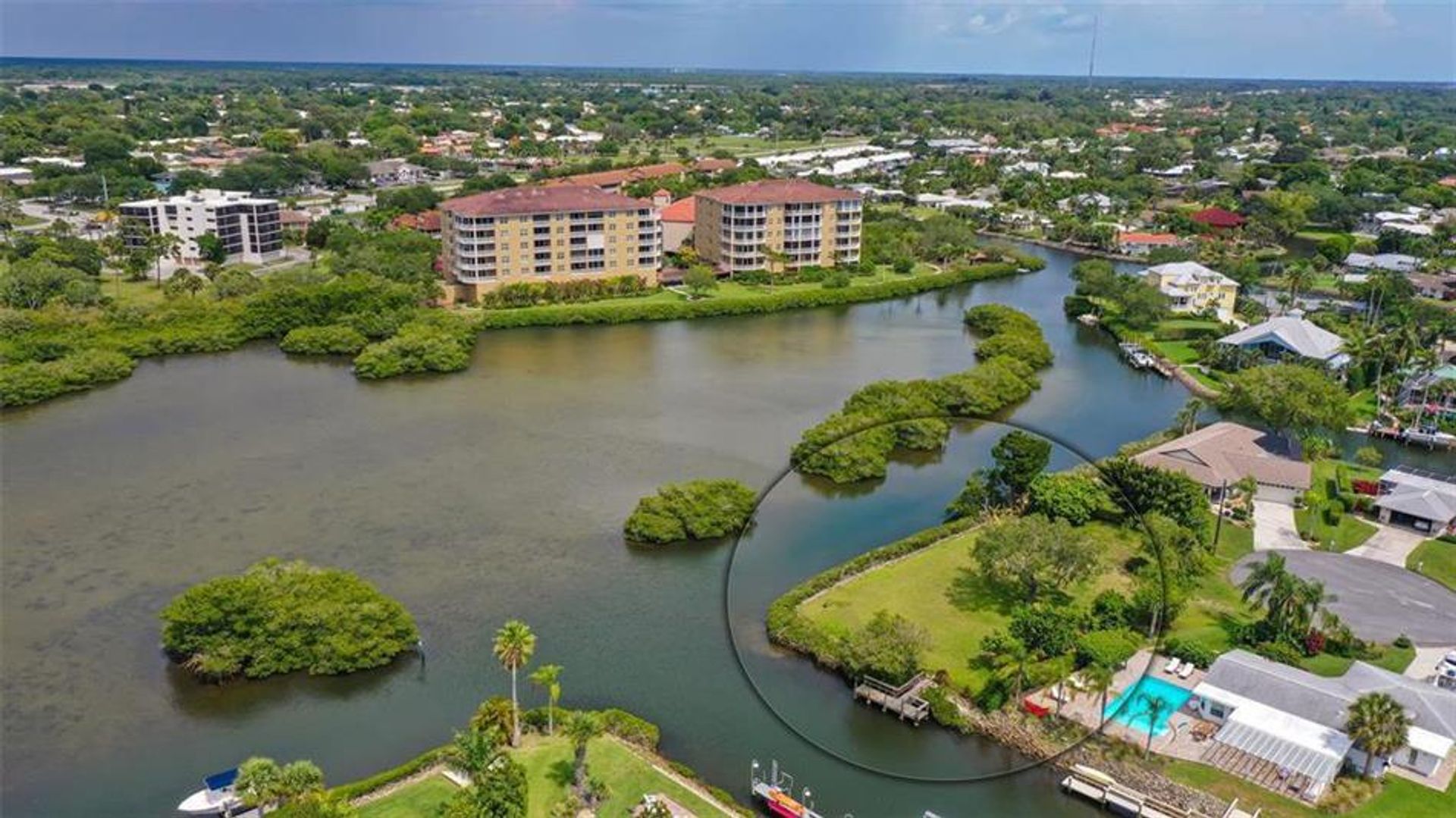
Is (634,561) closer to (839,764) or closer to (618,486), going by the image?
(618,486)

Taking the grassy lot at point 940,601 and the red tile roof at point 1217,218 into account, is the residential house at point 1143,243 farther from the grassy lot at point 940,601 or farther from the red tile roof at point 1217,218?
the grassy lot at point 940,601

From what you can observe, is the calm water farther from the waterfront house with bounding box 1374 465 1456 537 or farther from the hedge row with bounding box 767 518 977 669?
the waterfront house with bounding box 1374 465 1456 537

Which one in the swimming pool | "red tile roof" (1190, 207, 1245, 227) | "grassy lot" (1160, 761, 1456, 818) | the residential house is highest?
"red tile roof" (1190, 207, 1245, 227)

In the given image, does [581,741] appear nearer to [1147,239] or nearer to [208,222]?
[208,222]

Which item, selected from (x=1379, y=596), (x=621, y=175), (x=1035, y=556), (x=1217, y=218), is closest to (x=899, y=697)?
(x=1035, y=556)

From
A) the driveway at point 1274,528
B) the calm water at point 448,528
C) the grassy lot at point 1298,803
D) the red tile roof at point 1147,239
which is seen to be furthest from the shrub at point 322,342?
the red tile roof at point 1147,239

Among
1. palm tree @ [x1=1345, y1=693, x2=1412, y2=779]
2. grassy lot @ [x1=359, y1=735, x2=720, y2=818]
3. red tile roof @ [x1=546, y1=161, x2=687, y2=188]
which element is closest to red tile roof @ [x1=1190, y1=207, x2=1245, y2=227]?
red tile roof @ [x1=546, y1=161, x2=687, y2=188]

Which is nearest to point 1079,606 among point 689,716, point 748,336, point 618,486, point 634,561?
point 689,716
